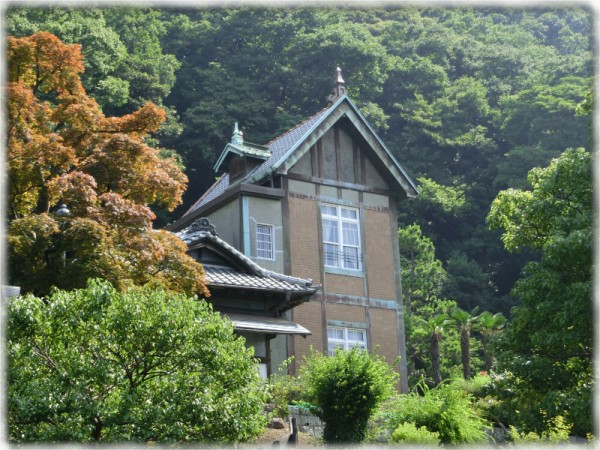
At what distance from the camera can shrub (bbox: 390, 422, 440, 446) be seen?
60.7ft

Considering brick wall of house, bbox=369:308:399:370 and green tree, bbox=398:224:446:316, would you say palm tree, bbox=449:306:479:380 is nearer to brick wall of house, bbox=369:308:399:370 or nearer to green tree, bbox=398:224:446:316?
green tree, bbox=398:224:446:316

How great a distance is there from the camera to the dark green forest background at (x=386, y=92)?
52.8 m

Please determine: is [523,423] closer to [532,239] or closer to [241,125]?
[532,239]

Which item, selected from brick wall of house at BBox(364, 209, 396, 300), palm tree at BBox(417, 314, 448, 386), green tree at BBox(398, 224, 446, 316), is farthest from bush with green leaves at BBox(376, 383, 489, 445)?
green tree at BBox(398, 224, 446, 316)

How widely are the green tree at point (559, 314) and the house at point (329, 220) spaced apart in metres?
7.46

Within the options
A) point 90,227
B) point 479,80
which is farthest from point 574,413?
point 479,80

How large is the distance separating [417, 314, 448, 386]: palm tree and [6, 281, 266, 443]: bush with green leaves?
83.5ft

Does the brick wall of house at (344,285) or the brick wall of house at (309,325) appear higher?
the brick wall of house at (344,285)

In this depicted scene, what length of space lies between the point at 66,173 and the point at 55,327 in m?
4.54

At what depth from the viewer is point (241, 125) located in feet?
179

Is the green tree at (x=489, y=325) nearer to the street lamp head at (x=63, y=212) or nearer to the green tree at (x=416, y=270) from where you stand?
the green tree at (x=416, y=270)

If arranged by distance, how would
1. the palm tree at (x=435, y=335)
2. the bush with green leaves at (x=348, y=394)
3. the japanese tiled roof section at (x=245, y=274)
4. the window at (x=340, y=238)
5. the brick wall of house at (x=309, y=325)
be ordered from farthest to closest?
the palm tree at (x=435, y=335) → the window at (x=340, y=238) → the brick wall of house at (x=309, y=325) → the japanese tiled roof section at (x=245, y=274) → the bush with green leaves at (x=348, y=394)

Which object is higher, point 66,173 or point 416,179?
point 416,179

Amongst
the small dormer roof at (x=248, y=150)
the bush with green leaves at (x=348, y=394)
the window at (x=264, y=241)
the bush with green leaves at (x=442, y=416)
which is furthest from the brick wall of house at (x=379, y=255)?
the bush with green leaves at (x=348, y=394)
